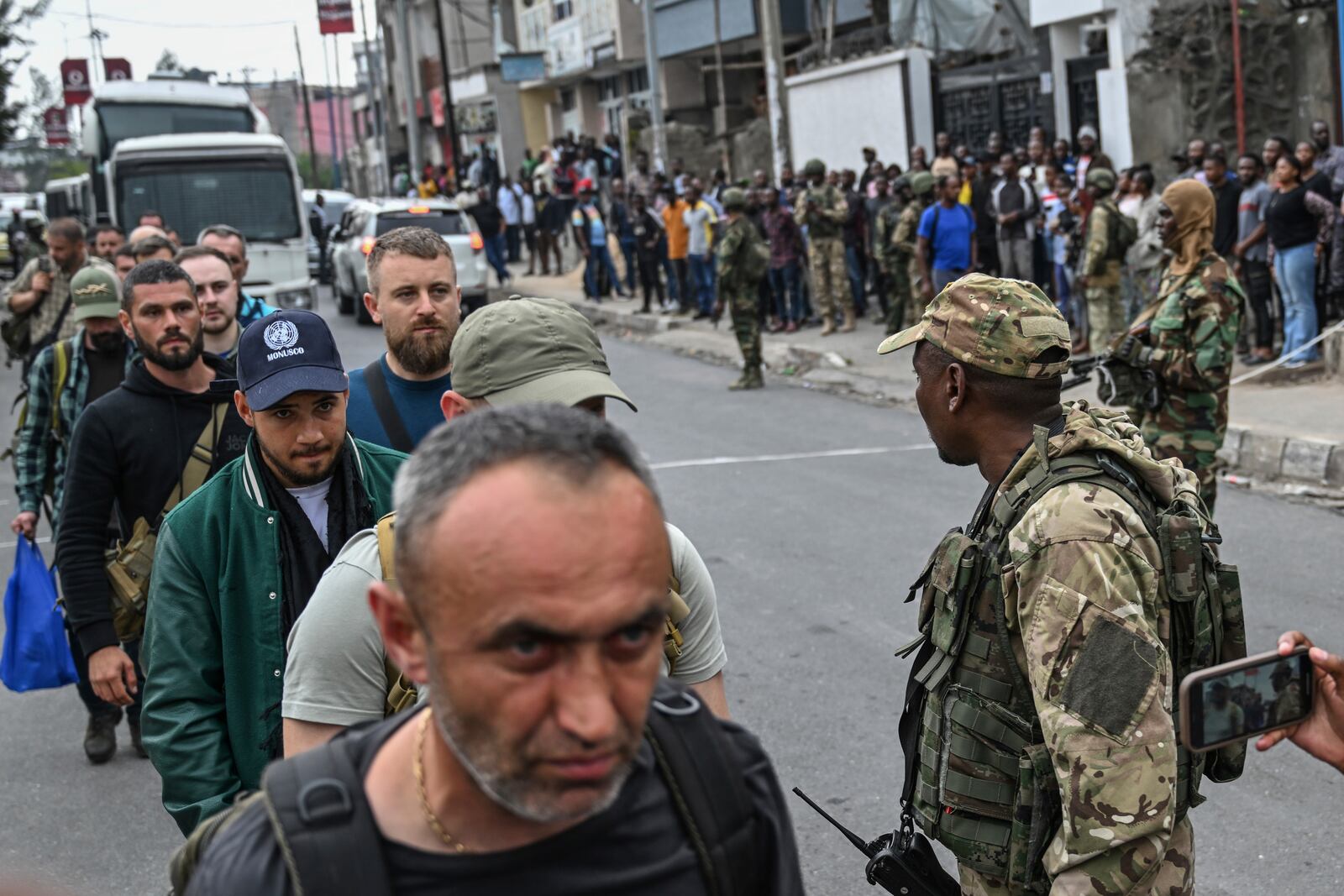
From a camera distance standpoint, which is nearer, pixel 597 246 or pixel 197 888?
pixel 197 888

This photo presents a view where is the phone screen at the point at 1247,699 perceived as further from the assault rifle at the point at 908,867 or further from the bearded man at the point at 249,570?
the bearded man at the point at 249,570

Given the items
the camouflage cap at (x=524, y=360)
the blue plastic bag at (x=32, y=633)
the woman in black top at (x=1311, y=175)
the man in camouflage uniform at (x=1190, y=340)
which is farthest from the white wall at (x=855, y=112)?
the camouflage cap at (x=524, y=360)

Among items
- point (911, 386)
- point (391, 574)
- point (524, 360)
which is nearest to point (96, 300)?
point (524, 360)

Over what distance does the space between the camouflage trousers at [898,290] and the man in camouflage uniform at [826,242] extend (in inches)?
31.8

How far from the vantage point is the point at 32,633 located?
5238mm

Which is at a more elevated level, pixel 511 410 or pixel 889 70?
pixel 889 70

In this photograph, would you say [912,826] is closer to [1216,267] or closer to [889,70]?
[1216,267]

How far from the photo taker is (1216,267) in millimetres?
6012

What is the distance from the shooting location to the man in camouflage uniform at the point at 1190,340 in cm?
592

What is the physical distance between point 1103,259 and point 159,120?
664 inches

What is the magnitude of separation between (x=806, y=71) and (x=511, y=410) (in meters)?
24.9

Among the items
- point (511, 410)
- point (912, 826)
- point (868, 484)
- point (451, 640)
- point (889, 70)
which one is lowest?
point (868, 484)

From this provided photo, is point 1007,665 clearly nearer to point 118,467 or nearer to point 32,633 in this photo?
point 118,467

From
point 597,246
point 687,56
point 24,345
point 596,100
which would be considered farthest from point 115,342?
point 596,100
